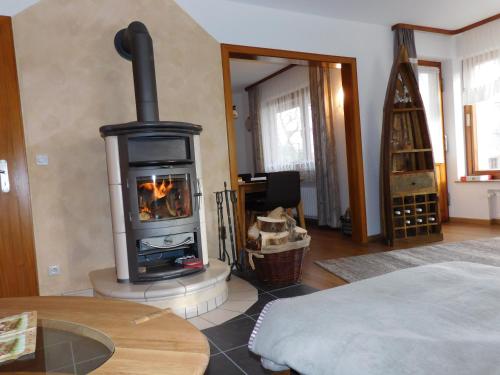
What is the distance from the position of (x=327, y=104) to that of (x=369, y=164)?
1.31 m

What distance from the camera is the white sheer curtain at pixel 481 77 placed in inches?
188

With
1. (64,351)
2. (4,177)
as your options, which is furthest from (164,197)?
(64,351)

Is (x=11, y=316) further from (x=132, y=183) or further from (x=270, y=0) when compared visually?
(x=270, y=0)

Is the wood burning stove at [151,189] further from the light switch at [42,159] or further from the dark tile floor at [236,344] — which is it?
the light switch at [42,159]

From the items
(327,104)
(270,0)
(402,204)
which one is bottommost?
(402,204)

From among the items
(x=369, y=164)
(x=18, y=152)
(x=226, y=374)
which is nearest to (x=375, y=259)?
(x=369, y=164)

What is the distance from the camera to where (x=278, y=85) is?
21.8 feet

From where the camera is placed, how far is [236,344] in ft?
6.72

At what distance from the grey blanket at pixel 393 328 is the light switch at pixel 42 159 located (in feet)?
7.65

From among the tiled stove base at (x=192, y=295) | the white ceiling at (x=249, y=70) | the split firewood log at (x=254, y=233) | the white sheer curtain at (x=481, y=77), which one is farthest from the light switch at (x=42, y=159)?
the white sheer curtain at (x=481, y=77)

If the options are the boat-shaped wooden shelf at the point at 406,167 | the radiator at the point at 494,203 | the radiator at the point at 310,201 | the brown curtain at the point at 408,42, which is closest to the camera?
the boat-shaped wooden shelf at the point at 406,167

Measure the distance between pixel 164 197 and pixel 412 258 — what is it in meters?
2.30

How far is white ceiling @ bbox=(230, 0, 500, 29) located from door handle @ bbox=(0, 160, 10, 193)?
7.97ft

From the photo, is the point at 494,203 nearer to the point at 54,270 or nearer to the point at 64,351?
the point at 54,270
